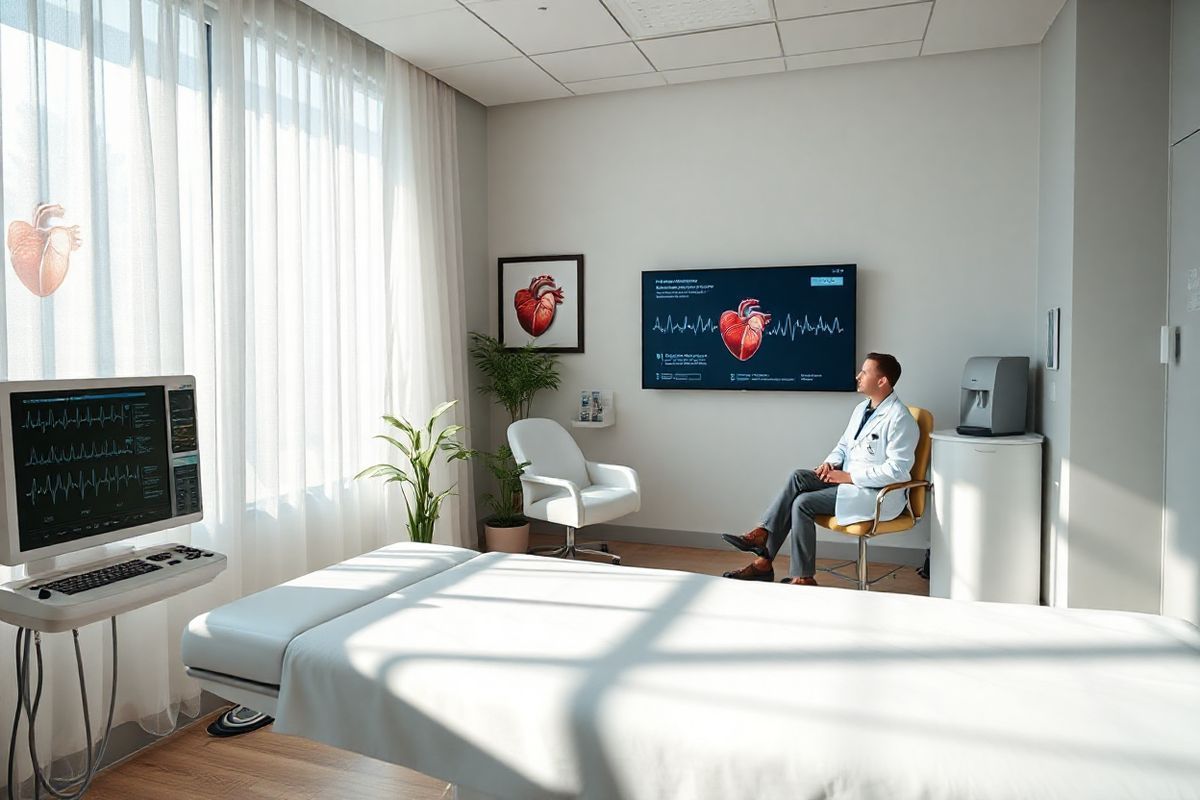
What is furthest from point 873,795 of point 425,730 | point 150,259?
point 150,259

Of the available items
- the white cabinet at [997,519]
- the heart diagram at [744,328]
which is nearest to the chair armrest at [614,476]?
the heart diagram at [744,328]

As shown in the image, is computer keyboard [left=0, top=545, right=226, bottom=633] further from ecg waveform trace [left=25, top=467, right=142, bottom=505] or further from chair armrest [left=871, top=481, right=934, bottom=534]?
chair armrest [left=871, top=481, right=934, bottom=534]

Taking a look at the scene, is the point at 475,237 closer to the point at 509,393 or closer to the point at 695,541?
the point at 509,393

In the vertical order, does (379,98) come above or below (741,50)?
below

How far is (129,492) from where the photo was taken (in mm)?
2355

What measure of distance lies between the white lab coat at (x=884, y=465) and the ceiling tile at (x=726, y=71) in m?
2.07

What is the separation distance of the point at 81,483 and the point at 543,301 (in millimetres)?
3480

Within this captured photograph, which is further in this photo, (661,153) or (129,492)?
(661,153)

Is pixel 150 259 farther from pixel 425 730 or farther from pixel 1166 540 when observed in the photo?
pixel 1166 540

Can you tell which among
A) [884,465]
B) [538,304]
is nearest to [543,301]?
[538,304]

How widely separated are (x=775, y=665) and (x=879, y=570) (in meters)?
3.23

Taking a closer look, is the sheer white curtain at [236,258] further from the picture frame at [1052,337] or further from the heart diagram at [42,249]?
the picture frame at [1052,337]

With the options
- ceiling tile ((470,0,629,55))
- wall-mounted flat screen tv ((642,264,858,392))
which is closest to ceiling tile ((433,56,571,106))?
ceiling tile ((470,0,629,55))

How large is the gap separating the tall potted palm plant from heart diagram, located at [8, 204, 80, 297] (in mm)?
2589
